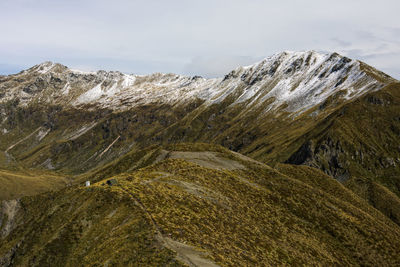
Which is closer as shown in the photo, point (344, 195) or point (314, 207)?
point (314, 207)

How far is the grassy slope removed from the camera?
134ft

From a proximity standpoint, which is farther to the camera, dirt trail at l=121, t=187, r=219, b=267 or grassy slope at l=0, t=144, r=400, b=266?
grassy slope at l=0, t=144, r=400, b=266

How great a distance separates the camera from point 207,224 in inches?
1913

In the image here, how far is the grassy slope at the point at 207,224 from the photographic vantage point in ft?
134

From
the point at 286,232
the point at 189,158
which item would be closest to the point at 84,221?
the point at 286,232

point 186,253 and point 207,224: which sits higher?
point 186,253

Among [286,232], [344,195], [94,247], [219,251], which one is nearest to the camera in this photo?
[219,251]

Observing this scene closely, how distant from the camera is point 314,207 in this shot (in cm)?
8188

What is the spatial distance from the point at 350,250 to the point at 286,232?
58.4 feet

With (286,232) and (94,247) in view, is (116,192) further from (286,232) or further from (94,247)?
(286,232)

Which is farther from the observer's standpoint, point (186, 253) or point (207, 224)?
point (207, 224)

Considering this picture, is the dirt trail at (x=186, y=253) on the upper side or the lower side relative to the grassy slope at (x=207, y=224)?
upper

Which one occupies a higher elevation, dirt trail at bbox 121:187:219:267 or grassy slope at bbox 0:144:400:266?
dirt trail at bbox 121:187:219:267

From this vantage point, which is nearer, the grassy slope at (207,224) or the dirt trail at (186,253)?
the dirt trail at (186,253)
